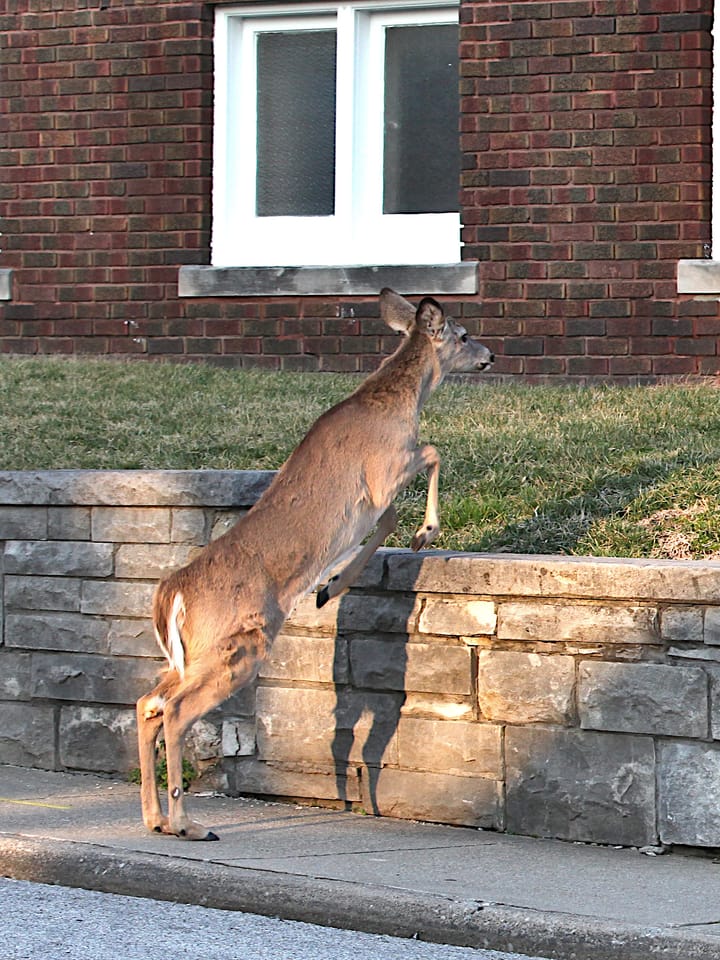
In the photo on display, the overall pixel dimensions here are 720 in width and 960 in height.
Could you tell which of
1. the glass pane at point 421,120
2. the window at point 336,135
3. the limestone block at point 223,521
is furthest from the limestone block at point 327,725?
the glass pane at point 421,120

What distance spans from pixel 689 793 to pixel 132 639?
281 cm

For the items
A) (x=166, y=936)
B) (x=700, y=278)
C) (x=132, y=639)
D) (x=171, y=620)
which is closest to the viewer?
(x=166, y=936)

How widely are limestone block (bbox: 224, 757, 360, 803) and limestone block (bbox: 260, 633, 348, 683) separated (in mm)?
403

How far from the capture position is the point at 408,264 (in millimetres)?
13617

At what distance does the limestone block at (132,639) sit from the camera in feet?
27.0

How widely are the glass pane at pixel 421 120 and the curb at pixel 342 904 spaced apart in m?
8.32

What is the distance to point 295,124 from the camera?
14516mm

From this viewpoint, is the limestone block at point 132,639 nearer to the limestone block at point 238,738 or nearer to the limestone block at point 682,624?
the limestone block at point 238,738

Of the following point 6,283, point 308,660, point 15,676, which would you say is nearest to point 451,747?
point 308,660

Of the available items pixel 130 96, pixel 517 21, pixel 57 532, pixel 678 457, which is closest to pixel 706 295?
pixel 517 21

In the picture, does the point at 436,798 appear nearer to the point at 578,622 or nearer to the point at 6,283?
the point at 578,622

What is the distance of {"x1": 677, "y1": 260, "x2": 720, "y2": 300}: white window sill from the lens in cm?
1262

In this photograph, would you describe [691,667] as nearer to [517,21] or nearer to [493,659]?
[493,659]

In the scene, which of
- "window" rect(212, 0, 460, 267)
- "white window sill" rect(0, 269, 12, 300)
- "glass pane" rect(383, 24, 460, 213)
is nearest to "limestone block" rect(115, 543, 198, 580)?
"window" rect(212, 0, 460, 267)
